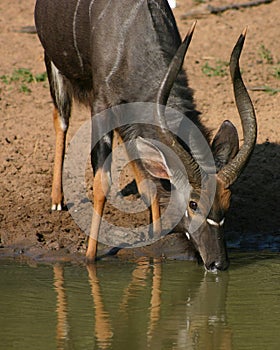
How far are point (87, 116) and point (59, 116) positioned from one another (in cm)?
132

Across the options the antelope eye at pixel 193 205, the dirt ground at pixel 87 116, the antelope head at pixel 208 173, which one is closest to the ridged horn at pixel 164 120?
the antelope head at pixel 208 173

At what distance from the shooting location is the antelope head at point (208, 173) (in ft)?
18.9

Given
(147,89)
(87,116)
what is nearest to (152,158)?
(147,89)

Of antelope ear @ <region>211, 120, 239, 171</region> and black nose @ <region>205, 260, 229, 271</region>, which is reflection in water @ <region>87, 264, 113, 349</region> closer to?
black nose @ <region>205, 260, 229, 271</region>

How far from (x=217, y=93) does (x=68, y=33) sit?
2.54m

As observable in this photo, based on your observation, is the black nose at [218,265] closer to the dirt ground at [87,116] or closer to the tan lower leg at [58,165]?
the dirt ground at [87,116]

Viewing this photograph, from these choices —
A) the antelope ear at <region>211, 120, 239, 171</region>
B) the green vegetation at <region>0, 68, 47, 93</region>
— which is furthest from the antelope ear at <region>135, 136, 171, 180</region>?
the green vegetation at <region>0, 68, 47, 93</region>

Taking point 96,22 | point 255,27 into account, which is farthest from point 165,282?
point 255,27

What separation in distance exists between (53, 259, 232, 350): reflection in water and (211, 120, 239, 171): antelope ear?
0.72 metres

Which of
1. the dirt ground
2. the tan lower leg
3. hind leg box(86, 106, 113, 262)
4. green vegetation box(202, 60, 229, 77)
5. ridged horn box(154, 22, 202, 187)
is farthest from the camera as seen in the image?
green vegetation box(202, 60, 229, 77)

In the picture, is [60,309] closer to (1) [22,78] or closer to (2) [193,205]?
(2) [193,205]

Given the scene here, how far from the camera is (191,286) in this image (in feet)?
19.6

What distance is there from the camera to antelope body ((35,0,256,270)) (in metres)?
5.80

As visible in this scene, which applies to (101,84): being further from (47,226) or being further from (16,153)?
(16,153)
